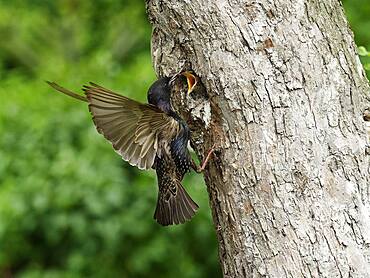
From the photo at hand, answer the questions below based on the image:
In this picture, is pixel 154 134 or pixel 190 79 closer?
pixel 190 79

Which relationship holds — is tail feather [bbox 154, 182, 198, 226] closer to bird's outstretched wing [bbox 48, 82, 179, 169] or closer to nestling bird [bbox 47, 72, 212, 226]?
nestling bird [bbox 47, 72, 212, 226]

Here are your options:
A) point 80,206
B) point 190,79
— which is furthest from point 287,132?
point 80,206

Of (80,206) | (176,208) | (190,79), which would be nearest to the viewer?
(190,79)

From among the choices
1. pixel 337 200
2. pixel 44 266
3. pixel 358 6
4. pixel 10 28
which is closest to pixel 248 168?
pixel 337 200

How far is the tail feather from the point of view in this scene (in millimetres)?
3051

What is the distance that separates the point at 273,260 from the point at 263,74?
56 cm

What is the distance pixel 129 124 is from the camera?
2.66m

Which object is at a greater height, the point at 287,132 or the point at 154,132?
the point at 154,132

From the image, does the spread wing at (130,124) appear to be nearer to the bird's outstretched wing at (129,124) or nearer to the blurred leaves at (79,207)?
Answer: the bird's outstretched wing at (129,124)

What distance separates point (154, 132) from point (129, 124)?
0.15 m

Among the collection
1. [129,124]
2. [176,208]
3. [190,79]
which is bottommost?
[176,208]

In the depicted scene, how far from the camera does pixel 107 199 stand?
474 centimetres

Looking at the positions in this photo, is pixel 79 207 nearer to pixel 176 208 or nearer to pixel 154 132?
pixel 176 208

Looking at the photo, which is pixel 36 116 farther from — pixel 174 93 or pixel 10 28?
pixel 10 28
